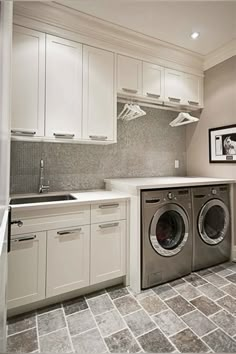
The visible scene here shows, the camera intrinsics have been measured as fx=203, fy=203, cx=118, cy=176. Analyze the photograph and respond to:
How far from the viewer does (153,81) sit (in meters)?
2.52

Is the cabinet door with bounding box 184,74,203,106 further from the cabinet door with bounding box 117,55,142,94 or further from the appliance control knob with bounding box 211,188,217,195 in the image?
the appliance control knob with bounding box 211,188,217,195

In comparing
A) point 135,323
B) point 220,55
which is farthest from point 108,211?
point 220,55

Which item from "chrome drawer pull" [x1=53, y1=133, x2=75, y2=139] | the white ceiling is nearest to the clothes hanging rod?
the white ceiling

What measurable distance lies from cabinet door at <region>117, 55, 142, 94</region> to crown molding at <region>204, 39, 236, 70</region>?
3.63ft

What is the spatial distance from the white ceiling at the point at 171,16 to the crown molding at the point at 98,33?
0.07 m

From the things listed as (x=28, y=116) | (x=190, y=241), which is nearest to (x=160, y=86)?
(x=28, y=116)

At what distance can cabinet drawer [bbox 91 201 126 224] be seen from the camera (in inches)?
75.1

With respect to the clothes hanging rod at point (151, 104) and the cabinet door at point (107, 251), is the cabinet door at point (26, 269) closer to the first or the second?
the cabinet door at point (107, 251)

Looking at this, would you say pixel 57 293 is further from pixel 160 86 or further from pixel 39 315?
pixel 160 86

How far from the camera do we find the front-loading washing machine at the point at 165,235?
6.55 feet

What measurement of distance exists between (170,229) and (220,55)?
2.37m

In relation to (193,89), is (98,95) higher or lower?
lower

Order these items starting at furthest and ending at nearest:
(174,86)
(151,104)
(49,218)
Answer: (151,104), (174,86), (49,218)

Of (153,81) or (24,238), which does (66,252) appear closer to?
(24,238)
